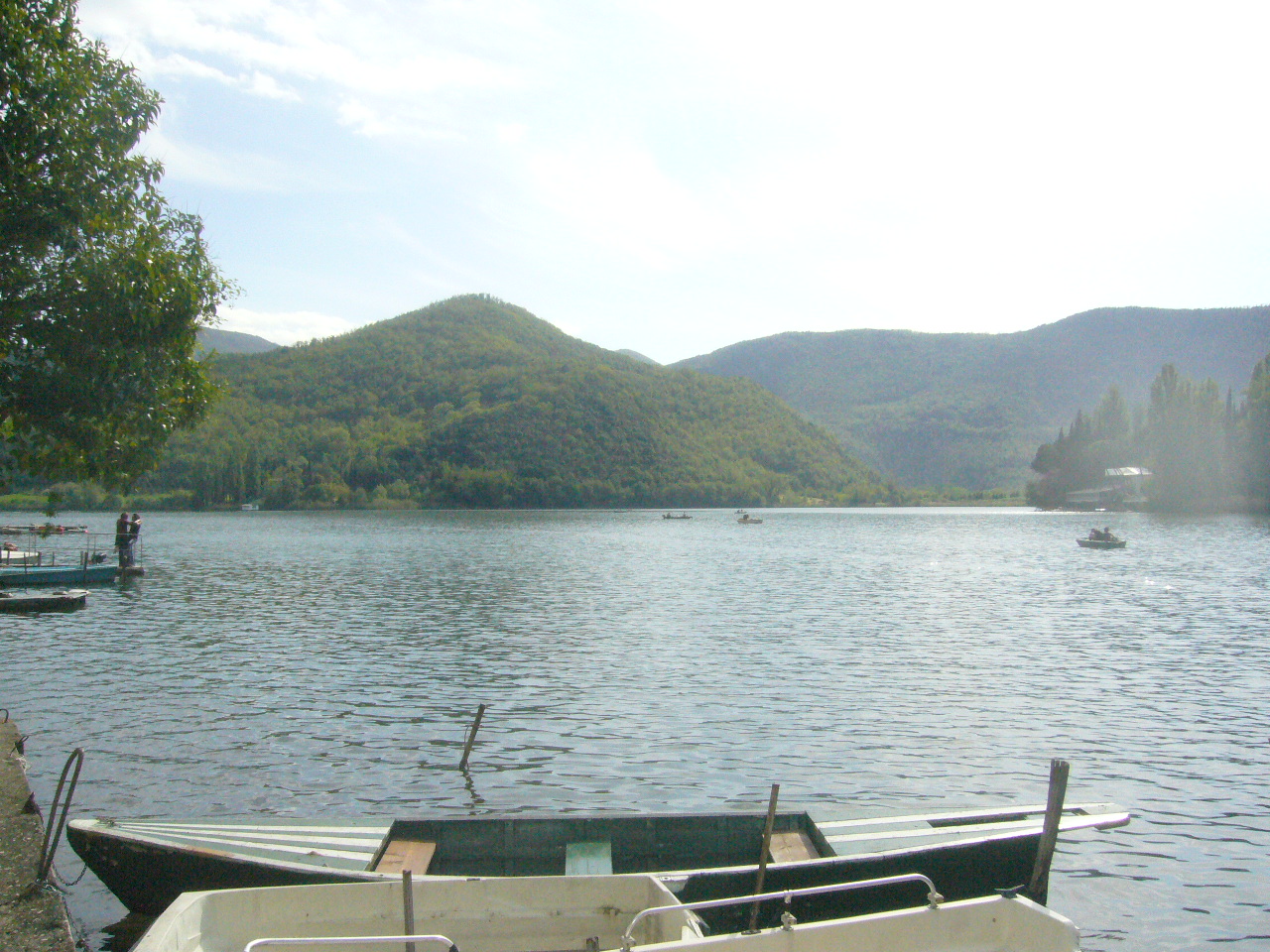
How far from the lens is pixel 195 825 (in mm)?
10312

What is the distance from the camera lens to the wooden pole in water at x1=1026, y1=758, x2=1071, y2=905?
350 inches

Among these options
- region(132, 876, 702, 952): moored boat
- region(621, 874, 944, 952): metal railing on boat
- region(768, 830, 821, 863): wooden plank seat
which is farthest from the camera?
region(768, 830, 821, 863): wooden plank seat

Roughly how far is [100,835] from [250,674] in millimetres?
15984

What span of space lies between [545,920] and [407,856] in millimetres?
2310

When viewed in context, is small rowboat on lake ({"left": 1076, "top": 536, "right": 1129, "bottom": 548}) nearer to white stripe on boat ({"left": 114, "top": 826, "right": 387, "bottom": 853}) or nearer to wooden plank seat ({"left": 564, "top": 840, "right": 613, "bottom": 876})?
wooden plank seat ({"left": 564, "top": 840, "right": 613, "bottom": 876})

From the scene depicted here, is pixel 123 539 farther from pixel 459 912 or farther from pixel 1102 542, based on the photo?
pixel 1102 542

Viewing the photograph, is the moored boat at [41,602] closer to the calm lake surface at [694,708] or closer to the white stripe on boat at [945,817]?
the calm lake surface at [694,708]

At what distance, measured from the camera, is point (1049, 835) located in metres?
9.09

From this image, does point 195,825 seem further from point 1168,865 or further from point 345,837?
point 1168,865

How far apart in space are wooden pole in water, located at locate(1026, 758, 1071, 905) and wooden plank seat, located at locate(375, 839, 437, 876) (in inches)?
236

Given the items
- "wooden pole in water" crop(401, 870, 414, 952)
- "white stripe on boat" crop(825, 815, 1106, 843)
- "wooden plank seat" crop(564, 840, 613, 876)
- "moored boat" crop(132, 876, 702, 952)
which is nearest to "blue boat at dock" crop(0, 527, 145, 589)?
"wooden plank seat" crop(564, 840, 613, 876)

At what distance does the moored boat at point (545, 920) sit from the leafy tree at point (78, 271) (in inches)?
340

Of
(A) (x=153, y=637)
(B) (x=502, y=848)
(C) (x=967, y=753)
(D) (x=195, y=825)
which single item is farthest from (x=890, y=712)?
(A) (x=153, y=637)

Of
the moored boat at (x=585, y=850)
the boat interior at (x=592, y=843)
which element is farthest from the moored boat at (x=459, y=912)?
the boat interior at (x=592, y=843)
